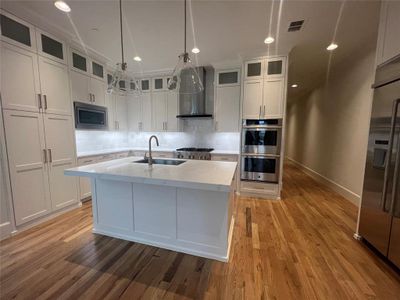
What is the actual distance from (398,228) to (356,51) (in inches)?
129

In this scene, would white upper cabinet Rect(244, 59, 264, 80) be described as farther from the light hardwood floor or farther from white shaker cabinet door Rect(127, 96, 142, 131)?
white shaker cabinet door Rect(127, 96, 142, 131)

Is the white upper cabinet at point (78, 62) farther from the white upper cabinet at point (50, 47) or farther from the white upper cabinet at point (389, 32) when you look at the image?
the white upper cabinet at point (389, 32)

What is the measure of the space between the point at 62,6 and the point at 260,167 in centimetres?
395

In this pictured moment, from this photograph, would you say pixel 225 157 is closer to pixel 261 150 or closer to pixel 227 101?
pixel 261 150

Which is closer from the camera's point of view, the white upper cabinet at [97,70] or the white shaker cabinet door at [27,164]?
the white shaker cabinet door at [27,164]

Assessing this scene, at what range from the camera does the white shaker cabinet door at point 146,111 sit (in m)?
4.74

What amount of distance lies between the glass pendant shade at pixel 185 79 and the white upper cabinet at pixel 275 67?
1.88 m

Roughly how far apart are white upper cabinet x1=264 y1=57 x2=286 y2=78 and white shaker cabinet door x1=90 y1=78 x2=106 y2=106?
3475 millimetres

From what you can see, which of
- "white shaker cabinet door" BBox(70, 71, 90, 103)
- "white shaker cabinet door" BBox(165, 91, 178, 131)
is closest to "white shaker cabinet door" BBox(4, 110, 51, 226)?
"white shaker cabinet door" BBox(70, 71, 90, 103)

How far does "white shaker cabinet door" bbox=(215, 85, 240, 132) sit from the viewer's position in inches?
154

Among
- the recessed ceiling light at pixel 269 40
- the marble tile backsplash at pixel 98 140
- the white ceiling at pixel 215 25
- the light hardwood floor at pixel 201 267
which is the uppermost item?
the white ceiling at pixel 215 25

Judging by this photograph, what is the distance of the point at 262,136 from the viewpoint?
141 inches

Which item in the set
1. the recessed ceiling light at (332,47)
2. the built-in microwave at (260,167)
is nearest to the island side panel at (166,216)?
the built-in microwave at (260,167)

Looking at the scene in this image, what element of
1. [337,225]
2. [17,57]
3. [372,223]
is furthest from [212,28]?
[337,225]
